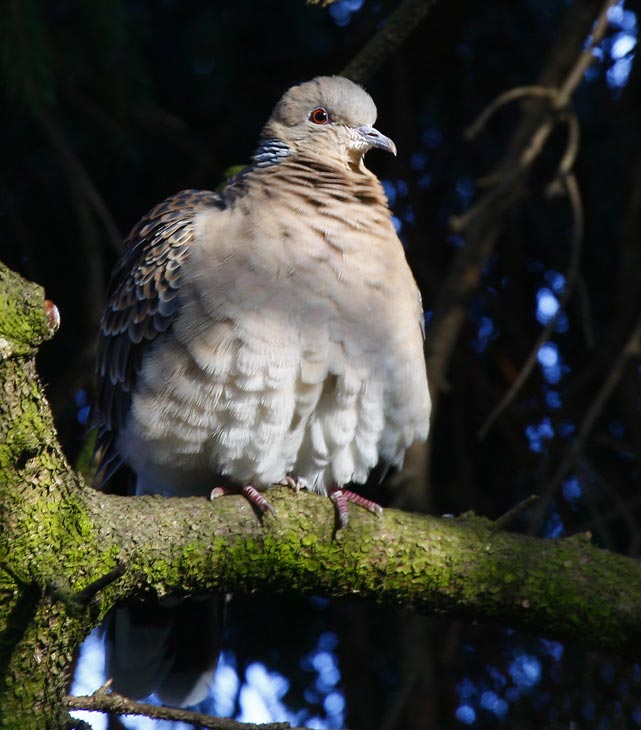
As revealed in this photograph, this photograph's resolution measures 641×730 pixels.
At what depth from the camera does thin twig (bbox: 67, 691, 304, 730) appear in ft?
6.82

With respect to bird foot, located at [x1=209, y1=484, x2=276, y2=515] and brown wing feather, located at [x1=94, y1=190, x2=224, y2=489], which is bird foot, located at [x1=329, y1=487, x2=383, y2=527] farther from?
brown wing feather, located at [x1=94, y1=190, x2=224, y2=489]

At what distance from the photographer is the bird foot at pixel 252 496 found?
8.30 feet

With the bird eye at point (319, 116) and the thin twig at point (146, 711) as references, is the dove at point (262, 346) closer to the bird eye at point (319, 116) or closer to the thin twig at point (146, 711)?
the bird eye at point (319, 116)

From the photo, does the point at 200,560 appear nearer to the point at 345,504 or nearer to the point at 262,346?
the point at 345,504

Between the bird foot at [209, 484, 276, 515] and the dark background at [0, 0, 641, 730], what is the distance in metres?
0.85

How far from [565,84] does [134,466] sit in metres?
1.93

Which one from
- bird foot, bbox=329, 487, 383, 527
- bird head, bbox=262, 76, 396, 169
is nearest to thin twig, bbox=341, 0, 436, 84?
Result: bird head, bbox=262, 76, 396, 169

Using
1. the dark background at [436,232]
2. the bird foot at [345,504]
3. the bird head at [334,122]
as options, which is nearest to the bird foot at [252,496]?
the bird foot at [345,504]

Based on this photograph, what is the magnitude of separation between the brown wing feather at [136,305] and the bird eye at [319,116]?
1.26 ft

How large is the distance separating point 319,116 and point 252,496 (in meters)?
1.27

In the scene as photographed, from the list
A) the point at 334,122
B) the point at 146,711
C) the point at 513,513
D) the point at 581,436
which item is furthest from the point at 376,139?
the point at 146,711

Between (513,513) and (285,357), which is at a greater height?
(285,357)

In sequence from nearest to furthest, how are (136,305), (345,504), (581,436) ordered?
1. (345,504)
2. (136,305)
3. (581,436)

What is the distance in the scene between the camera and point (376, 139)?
3.21m
